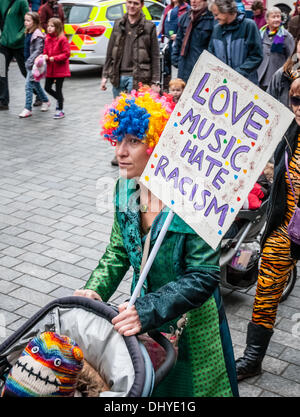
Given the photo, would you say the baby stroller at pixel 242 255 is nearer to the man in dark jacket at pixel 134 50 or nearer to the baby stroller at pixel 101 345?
the baby stroller at pixel 101 345

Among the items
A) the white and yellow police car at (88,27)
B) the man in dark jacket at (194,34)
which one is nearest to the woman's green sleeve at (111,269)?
the man in dark jacket at (194,34)

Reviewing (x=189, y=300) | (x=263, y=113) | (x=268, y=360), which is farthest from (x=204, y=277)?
(x=268, y=360)

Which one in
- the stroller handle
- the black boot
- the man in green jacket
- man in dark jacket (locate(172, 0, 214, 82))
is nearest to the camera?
the stroller handle

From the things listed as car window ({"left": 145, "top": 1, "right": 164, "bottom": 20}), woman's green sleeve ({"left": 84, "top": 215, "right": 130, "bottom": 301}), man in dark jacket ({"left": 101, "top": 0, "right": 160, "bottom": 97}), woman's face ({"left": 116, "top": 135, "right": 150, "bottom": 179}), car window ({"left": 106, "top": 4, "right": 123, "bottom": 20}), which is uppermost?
woman's face ({"left": 116, "top": 135, "right": 150, "bottom": 179})

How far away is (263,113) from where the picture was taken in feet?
6.98


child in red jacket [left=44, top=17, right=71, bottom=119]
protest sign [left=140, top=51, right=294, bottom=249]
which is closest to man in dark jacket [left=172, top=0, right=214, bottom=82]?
child in red jacket [left=44, top=17, right=71, bottom=119]

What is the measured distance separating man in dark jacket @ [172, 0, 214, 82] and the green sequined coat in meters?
5.84

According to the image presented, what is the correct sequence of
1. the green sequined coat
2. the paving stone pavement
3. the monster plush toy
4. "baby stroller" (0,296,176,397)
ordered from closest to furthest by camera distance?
the monster plush toy < "baby stroller" (0,296,176,397) < the green sequined coat < the paving stone pavement

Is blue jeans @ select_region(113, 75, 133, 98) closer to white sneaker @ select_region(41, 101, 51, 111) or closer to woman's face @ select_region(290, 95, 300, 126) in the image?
white sneaker @ select_region(41, 101, 51, 111)

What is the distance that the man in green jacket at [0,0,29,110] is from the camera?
1059cm

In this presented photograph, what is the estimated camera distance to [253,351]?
3.89m

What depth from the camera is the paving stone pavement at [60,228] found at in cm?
433
